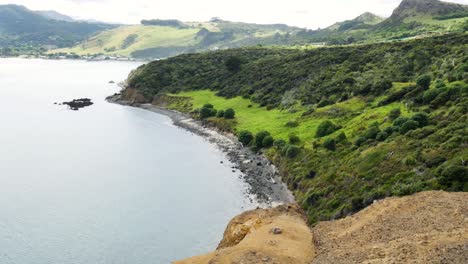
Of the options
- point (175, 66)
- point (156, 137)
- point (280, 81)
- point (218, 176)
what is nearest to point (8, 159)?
point (156, 137)

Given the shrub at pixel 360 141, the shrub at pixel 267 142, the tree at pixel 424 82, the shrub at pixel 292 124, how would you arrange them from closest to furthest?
1. the shrub at pixel 360 141
2. the tree at pixel 424 82
3. the shrub at pixel 267 142
4. the shrub at pixel 292 124

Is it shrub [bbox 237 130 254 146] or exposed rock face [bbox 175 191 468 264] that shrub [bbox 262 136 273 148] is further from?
exposed rock face [bbox 175 191 468 264]

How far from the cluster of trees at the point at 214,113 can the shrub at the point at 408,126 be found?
5524cm

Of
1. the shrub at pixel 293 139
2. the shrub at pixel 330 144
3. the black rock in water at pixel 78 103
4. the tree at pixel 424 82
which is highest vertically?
the tree at pixel 424 82

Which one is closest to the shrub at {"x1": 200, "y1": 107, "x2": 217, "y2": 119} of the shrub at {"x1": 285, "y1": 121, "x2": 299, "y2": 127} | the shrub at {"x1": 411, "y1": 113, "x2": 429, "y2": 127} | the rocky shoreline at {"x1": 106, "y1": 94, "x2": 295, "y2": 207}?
the rocky shoreline at {"x1": 106, "y1": 94, "x2": 295, "y2": 207}

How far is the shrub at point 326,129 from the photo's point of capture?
267 feet

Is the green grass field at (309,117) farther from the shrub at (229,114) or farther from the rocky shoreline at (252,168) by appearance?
the rocky shoreline at (252,168)

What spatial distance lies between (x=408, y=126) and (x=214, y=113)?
63.7 metres

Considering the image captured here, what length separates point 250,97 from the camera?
132000 mm

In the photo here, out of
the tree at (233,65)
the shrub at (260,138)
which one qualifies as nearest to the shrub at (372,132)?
the shrub at (260,138)

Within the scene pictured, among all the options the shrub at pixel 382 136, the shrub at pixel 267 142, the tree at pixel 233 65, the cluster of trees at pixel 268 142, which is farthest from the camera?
the tree at pixel 233 65

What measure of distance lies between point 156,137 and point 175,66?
2772 inches

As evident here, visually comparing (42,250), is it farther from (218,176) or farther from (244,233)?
(218,176)

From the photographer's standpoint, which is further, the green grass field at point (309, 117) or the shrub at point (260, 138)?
the shrub at point (260, 138)
